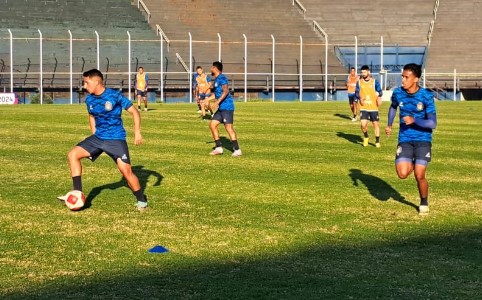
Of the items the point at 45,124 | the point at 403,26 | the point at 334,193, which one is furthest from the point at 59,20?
the point at 334,193

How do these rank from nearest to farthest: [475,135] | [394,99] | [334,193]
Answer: [394,99] < [334,193] < [475,135]

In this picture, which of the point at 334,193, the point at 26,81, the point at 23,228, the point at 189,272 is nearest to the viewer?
the point at 189,272

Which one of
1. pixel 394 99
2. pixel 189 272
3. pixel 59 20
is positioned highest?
pixel 59 20

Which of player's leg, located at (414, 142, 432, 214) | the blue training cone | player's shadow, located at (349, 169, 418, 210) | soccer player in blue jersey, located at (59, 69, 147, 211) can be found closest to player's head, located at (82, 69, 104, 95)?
soccer player in blue jersey, located at (59, 69, 147, 211)

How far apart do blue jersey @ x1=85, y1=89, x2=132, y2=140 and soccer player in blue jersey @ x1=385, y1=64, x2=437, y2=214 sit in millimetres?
3892

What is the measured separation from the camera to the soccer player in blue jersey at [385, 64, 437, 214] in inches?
500

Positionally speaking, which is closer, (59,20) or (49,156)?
(49,156)

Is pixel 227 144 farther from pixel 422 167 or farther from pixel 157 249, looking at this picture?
pixel 157 249

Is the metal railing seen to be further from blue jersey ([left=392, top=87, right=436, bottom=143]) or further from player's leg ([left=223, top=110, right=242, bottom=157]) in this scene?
blue jersey ([left=392, top=87, right=436, bottom=143])

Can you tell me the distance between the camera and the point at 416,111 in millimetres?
12812

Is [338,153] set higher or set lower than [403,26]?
lower

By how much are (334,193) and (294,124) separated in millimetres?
15595

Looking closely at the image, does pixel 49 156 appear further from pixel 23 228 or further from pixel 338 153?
pixel 23 228

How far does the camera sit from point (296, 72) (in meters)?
60.3
